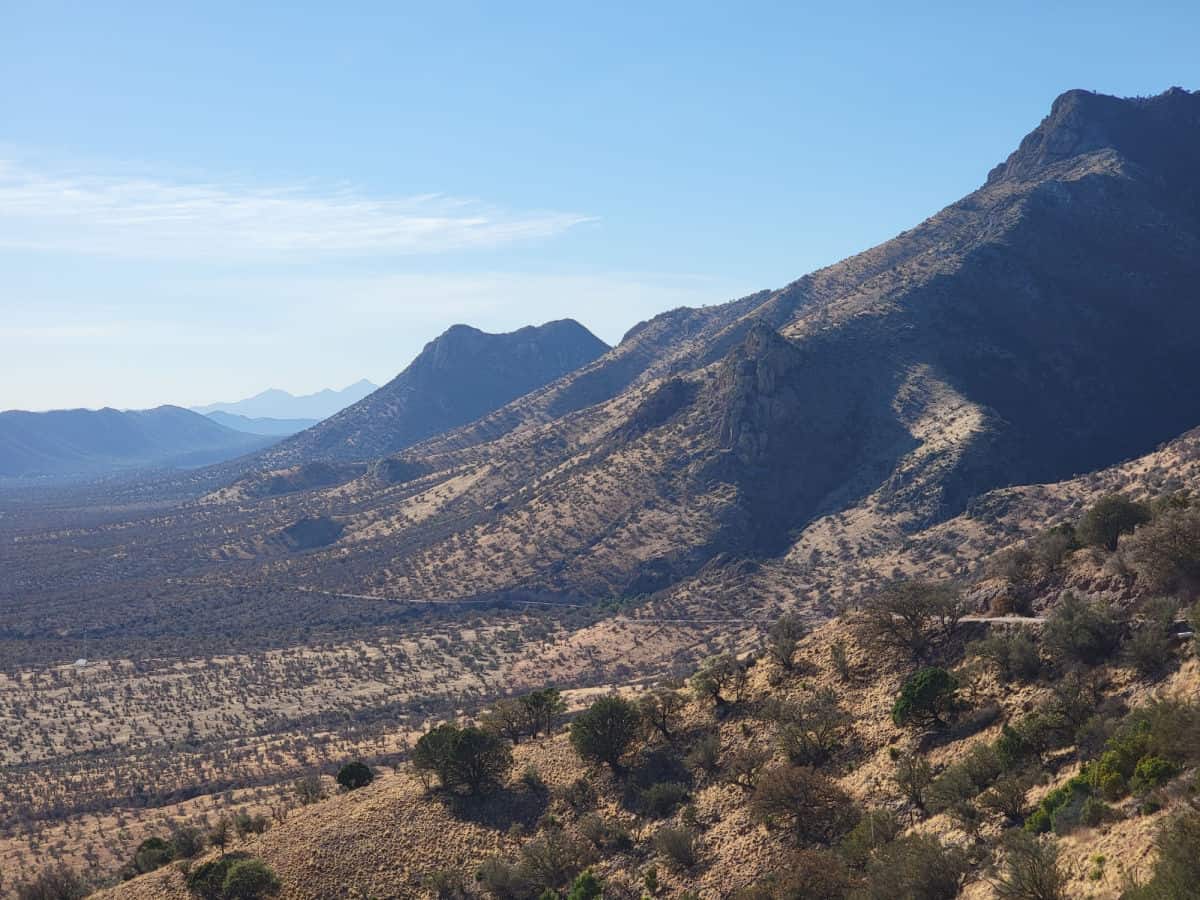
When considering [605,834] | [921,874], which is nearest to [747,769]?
[605,834]

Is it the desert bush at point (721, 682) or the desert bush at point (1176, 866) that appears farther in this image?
the desert bush at point (721, 682)

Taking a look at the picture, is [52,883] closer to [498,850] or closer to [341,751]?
[498,850]

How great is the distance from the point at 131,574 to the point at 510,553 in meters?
73.6

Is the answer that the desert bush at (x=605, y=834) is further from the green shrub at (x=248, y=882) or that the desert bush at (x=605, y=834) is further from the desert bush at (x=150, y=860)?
the desert bush at (x=150, y=860)

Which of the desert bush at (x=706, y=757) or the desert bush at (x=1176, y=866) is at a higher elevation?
the desert bush at (x=1176, y=866)

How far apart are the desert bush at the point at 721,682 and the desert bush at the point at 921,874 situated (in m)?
17.7

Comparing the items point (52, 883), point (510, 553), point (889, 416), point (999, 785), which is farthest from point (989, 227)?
point (52, 883)

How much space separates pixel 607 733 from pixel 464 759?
6.88m

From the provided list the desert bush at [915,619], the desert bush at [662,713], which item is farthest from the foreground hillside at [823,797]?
the desert bush at [915,619]

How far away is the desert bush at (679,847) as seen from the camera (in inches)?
1282

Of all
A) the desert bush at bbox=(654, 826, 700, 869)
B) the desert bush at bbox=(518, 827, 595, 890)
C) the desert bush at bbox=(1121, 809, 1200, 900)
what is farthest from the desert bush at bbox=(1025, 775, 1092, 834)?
the desert bush at bbox=(518, 827, 595, 890)

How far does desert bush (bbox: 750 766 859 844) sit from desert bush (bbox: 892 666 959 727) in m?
4.09

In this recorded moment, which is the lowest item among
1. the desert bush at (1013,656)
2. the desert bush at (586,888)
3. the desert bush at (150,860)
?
the desert bush at (586,888)

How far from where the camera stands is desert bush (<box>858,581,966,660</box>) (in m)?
38.7
